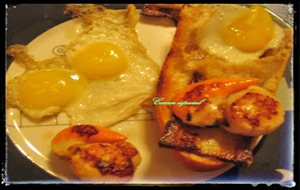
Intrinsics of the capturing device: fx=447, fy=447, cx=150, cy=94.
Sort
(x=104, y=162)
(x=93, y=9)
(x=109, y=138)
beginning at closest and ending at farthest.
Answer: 1. (x=104, y=162)
2. (x=109, y=138)
3. (x=93, y=9)

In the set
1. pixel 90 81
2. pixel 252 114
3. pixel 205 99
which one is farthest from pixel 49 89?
pixel 252 114

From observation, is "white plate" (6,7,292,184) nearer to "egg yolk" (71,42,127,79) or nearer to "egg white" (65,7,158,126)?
"egg white" (65,7,158,126)

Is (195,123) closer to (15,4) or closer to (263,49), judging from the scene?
(263,49)

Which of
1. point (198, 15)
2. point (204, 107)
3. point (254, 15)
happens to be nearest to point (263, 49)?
point (254, 15)

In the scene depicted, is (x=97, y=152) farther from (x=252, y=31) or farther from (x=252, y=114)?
(x=252, y=31)

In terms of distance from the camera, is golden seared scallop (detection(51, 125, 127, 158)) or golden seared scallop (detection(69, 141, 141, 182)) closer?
golden seared scallop (detection(69, 141, 141, 182))

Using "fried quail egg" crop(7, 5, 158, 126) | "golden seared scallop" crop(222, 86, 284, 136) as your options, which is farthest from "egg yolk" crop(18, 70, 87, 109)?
"golden seared scallop" crop(222, 86, 284, 136)

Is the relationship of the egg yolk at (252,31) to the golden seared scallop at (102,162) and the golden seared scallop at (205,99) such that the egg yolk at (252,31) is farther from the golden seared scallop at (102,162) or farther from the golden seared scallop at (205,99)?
the golden seared scallop at (102,162)
